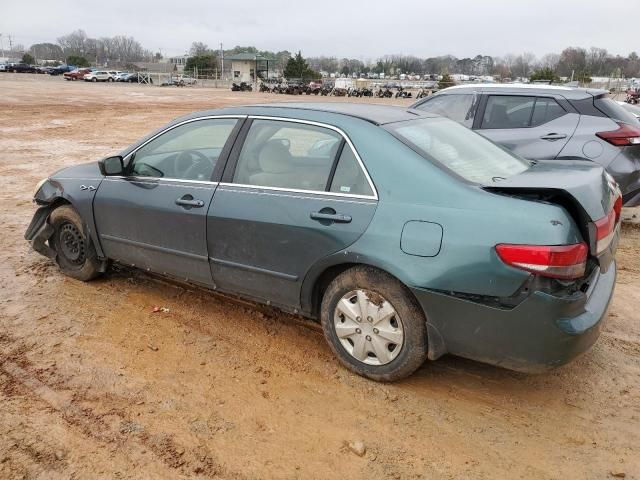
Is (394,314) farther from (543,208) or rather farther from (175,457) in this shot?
(175,457)

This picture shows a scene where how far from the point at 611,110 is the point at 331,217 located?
459 cm

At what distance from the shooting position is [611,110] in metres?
6.17

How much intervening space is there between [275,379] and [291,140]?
1611 millimetres

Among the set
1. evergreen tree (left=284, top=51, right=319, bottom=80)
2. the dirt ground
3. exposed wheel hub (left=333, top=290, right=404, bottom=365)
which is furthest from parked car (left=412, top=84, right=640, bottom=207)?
evergreen tree (left=284, top=51, right=319, bottom=80)

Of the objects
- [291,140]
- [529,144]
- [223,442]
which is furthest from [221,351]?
[529,144]

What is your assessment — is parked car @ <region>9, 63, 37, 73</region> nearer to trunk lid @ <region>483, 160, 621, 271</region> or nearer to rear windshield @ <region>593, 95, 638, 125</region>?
rear windshield @ <region>593, 95, 638, 125</region>

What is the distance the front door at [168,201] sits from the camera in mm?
3895

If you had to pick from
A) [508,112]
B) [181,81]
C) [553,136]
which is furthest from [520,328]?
[181,81]

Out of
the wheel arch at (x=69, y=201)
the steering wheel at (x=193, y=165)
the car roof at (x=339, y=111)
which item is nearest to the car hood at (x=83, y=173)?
the wheel arch at (x=69, y=201)

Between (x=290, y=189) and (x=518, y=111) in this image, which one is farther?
(x=518, y=111)

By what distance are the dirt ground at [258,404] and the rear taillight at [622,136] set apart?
86.9 inches

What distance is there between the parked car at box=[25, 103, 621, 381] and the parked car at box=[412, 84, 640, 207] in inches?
99.9

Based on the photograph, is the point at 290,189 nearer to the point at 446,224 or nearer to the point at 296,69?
the point at 446,224

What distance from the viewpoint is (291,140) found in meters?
3.76
